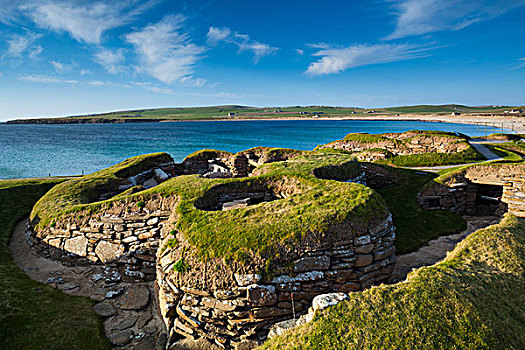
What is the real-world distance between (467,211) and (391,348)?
14.3 meters

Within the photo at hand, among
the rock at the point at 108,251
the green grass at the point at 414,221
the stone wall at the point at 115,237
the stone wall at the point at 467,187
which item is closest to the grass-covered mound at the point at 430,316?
the green grass at the point at 414,221

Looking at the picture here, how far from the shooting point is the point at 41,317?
7.84m

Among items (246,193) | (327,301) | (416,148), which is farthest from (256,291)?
(416,148)

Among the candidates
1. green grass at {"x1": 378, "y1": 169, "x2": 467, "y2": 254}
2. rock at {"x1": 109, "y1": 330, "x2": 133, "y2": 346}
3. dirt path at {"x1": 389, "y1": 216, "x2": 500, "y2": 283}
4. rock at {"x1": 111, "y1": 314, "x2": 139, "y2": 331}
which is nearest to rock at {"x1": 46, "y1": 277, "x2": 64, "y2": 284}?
rock at {"x1": 111, "y1": 314, "x2": 139, "y2": 331}

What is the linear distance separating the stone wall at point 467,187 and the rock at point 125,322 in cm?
1577

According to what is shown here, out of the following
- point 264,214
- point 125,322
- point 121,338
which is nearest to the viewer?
point 121,338

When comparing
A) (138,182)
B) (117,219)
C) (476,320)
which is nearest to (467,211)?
(476,320)

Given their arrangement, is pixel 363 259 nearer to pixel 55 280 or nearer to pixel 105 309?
pixel 105 309

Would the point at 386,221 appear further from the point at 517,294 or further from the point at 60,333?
the point at 60,333

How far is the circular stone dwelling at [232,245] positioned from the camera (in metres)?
6.89

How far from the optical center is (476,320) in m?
5.39

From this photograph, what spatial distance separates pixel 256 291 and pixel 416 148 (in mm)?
29850

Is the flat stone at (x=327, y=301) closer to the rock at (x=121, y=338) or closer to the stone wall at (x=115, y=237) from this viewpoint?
the rock at (x=121, y=338)

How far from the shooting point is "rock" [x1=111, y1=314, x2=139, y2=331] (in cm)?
809
